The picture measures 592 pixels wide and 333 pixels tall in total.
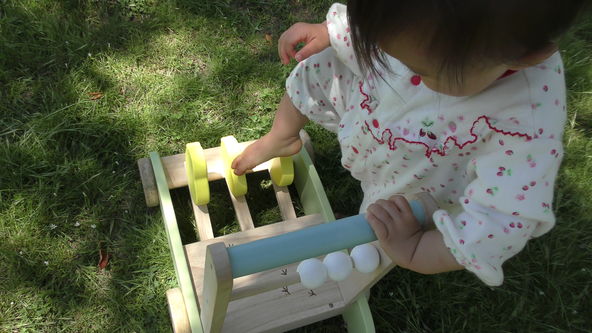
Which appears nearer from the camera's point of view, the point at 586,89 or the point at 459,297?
the point at 459,297

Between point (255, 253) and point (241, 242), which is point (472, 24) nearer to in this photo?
point (255, 253)

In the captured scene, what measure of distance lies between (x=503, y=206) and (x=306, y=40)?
2.12ft

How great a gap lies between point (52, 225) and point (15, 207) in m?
0.13

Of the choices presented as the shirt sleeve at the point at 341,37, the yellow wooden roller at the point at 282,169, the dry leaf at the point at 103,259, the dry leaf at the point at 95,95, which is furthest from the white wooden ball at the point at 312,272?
the dry leaf at the point at 95,95

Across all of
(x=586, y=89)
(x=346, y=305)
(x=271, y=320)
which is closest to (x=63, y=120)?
(x=271, y=320)

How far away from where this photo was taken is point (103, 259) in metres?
1.60

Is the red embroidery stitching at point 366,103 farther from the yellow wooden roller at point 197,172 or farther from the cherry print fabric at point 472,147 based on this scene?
the yellow wooden roller at point 197,172

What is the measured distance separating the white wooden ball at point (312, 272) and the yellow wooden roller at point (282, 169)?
27.4 inches

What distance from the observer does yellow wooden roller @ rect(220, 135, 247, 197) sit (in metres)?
1.59

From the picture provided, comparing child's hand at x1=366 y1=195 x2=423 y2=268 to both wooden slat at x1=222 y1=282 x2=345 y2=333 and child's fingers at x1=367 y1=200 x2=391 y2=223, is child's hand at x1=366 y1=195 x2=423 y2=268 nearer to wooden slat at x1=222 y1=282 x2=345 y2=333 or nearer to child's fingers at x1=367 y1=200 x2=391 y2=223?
child's fingers at x1=367 y1=200 x2=391 y2=223

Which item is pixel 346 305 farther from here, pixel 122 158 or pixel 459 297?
pixel 122 158

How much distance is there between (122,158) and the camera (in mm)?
1778

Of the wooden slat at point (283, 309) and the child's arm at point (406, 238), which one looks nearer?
the child's arm at point (406, 238)

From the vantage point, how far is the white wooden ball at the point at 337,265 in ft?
3.16
